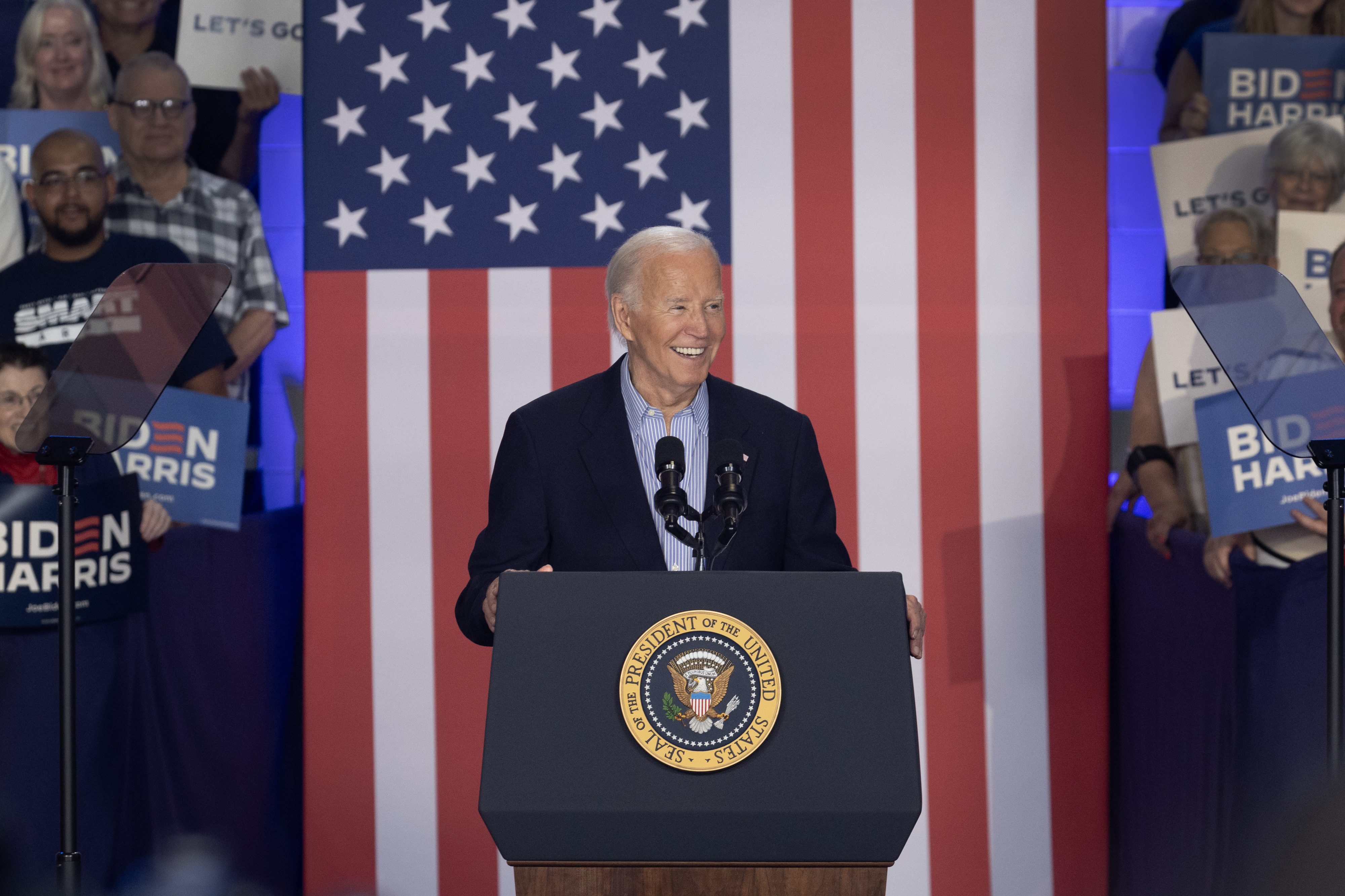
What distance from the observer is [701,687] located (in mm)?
1362

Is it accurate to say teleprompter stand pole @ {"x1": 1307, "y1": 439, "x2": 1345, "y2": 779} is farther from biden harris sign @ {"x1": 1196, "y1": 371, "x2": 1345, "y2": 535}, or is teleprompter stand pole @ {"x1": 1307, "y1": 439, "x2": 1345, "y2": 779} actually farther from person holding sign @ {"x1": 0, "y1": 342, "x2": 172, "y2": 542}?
person holding sign @ {"x1": 0, "y1": 342, "x2": 172, "y2": 542}

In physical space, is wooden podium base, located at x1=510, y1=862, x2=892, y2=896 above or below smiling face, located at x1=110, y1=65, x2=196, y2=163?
below

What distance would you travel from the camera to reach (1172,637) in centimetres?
286

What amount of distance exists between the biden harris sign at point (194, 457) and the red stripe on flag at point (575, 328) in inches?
33.1

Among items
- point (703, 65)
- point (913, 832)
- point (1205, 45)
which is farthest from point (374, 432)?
point (1205, 45)

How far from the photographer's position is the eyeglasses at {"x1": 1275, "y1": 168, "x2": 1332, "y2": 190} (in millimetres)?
2920

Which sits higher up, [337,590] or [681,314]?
[681,314]

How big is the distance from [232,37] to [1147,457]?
2.74 m

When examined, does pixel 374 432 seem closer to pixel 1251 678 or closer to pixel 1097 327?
pixel 1097 327

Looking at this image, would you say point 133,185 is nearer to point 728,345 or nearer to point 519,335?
point 519,335

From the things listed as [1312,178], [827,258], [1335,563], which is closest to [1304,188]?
[1312,178]

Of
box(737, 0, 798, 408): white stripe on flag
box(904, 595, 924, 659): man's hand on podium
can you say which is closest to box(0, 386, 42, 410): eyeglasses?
box(737, 0, 798, 408): white stripe on flag

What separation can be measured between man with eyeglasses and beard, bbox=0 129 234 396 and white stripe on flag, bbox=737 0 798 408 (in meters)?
1.45

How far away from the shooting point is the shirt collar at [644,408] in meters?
2.01
